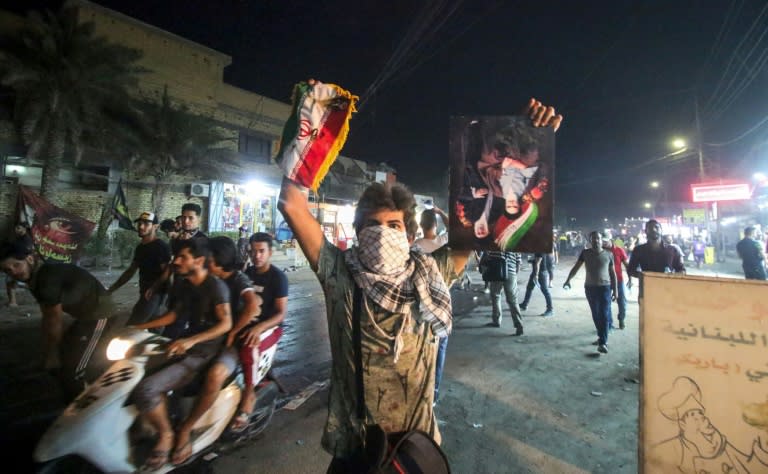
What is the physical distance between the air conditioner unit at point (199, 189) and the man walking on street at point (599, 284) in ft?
67.5

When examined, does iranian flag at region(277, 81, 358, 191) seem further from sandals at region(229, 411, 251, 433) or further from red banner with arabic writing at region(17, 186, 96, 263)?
red banner with arabic writing at region(17, 186, 96, 263)

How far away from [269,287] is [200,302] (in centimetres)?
70

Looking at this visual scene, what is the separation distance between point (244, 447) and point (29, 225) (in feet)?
34.2

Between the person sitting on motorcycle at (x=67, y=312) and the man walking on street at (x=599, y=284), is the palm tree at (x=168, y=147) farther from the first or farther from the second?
the man walking on street at (x=599, y=284)

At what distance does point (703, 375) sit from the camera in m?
2.15

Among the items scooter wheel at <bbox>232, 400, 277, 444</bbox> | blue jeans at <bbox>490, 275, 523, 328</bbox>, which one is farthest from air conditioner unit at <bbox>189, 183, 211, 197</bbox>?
scooter wheel at <bbox>232, 400, 277, 444</bbox>

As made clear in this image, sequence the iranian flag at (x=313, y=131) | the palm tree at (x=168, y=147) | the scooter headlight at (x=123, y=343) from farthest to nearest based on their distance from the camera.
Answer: the palm tree at (x=168, y=147) → the scooter headlight at (x=123, y=343) → the iranian flag at (x=313, y=131)

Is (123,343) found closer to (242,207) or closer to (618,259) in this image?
(618,259)

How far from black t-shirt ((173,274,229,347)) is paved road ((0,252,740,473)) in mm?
1134

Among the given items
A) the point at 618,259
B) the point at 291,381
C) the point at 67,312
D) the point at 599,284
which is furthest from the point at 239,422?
the point at 618,259

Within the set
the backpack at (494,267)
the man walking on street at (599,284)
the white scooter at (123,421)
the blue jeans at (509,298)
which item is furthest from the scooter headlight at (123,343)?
the man walking on street at (599,284)

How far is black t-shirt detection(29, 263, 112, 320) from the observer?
311 centimetres

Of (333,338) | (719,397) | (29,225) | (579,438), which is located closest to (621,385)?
(579,438)

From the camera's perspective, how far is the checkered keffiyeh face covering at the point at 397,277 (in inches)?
61.5
